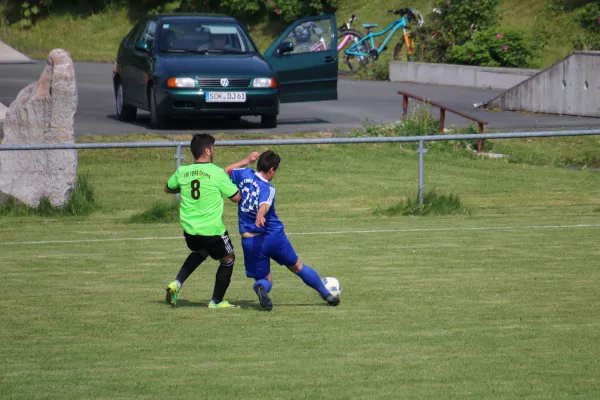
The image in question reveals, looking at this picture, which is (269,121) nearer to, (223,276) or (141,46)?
(141,46)

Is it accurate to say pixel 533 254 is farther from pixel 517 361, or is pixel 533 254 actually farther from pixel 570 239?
pixel 517 361

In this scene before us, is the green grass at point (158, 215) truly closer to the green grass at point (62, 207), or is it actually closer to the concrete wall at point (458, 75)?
the green grass at point (62, 207)

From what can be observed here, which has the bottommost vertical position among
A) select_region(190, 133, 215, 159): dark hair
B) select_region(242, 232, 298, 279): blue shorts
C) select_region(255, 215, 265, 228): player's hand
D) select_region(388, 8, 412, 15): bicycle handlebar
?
select_region(242, 232, 298, 279): blue shorts

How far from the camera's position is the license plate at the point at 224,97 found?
68.6 ft

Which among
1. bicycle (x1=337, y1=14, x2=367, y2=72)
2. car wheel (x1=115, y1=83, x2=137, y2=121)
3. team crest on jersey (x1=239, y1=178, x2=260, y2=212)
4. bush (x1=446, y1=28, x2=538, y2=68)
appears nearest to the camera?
team crest on jersey (x1=239, y1=178, x2=260, y2=212)

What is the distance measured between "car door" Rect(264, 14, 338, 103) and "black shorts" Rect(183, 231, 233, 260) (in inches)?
536

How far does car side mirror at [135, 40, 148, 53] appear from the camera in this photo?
22.4 meters

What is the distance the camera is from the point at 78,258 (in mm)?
12523

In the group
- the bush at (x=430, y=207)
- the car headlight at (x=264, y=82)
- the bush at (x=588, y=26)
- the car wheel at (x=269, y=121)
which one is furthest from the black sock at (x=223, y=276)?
the bush at (x=588, y=26)

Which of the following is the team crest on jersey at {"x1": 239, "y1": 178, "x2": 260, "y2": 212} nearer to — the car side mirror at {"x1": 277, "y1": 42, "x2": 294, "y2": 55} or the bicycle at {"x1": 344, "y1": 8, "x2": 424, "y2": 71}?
the car side mirror at {"x1": 277, "y1": 42, "x2": 294, "y2": 55}

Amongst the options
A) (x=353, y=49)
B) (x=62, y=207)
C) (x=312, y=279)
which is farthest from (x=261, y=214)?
(x=353, y=49)

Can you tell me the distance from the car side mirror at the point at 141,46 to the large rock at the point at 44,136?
555 cm

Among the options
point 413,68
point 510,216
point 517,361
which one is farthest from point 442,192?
point 413,68

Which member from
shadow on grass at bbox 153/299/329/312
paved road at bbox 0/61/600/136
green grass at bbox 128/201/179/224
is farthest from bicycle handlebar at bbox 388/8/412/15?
shadow on grass at bbox 153/299/329/312
